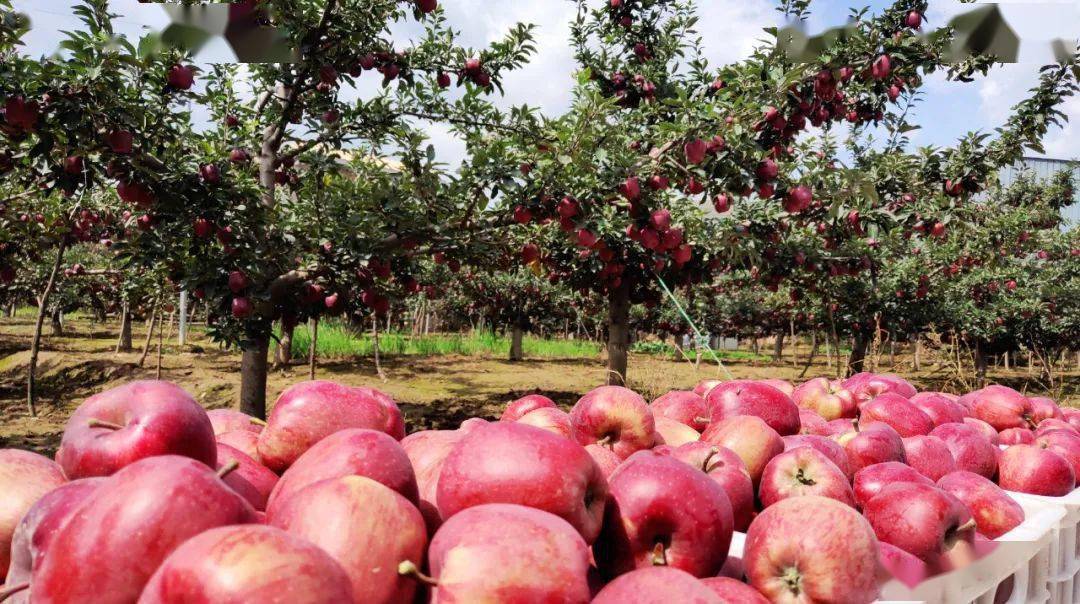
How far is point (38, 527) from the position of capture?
3.30 ft

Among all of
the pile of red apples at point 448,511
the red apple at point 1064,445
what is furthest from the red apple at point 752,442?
the red apple at point 1064,445

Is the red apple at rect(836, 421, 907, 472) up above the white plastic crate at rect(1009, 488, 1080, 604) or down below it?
above

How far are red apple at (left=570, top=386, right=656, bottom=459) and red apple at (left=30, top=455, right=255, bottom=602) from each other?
1.07 m

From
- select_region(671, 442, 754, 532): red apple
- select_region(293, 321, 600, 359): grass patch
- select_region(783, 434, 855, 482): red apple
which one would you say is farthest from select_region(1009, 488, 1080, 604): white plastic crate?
select_region(293, 321, 600, 359): grass patch

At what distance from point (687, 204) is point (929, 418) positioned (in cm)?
481

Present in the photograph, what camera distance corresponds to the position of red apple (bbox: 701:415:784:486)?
5.90ft

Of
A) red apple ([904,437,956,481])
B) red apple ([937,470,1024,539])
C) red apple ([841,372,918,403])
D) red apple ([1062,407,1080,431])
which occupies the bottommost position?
red apple ([937,470,1024,539])

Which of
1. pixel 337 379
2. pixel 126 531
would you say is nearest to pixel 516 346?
pixel 337 379

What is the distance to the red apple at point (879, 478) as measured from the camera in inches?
70.0

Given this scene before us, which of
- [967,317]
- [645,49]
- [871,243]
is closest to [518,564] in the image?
[645,49]

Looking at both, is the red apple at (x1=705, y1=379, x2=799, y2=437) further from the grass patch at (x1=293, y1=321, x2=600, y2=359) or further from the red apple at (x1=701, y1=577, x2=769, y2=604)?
the grass patch at (x1=293, y1=321, x2=600, y2=359)

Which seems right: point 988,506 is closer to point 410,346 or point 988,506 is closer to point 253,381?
point 253,381

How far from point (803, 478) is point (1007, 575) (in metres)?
0.54

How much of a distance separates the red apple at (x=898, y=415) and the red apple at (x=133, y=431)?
2.28 m
